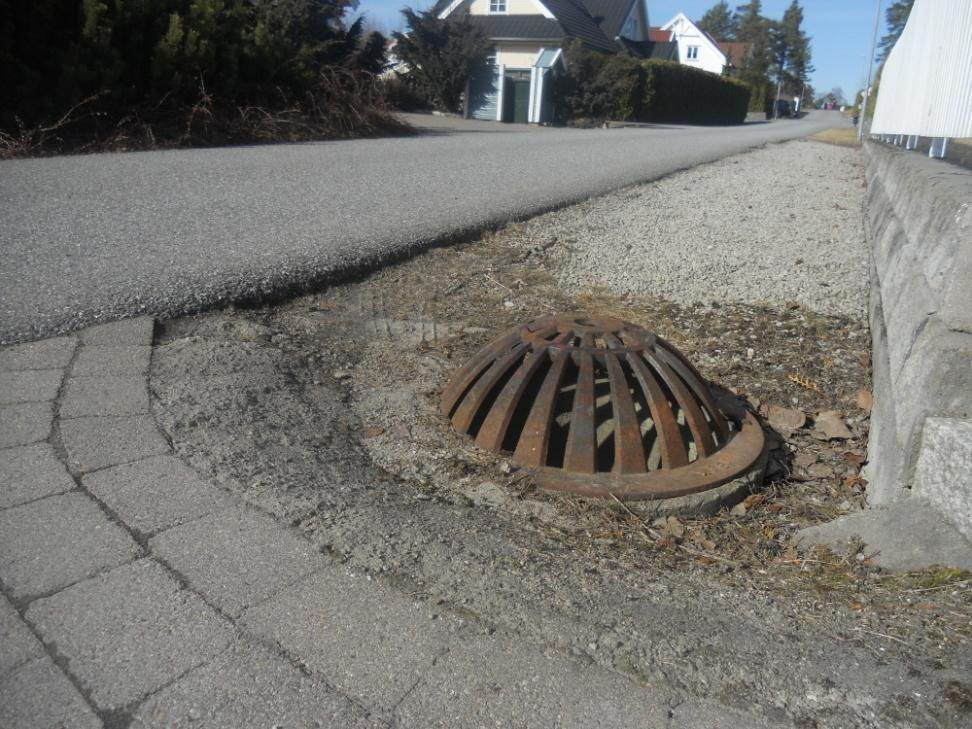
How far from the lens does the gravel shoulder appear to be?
1960mm

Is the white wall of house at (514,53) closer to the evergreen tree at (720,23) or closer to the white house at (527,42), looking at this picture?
the white house at (527,42)

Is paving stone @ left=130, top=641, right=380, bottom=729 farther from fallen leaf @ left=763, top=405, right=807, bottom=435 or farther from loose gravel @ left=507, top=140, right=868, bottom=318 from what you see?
loose gravel @ left=507, top=140, right=868, bottom=318

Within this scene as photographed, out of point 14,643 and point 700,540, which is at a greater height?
point 14,643

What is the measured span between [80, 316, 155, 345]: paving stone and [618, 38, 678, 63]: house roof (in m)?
48.3

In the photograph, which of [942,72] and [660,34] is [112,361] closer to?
[942,72]

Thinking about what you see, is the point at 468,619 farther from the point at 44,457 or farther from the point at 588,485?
the point at 44,457

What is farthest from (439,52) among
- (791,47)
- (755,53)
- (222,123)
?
(791,47)

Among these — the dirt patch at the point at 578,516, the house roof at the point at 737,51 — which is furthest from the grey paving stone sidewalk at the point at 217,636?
the house roof at the point at 737,51

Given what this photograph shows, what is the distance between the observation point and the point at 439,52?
29.4 meters

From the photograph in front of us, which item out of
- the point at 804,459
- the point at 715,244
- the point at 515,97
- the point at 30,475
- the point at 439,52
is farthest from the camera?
the point at 515,97

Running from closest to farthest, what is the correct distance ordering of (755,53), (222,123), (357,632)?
(357,632) → (222,123) → (755,53)


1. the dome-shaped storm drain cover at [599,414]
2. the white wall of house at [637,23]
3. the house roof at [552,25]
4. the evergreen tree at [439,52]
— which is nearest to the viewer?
the dome-shaped storm drain cover at [599,414]

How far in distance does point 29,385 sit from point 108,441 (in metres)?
0.65

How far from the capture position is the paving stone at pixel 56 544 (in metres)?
2.08
